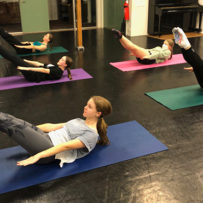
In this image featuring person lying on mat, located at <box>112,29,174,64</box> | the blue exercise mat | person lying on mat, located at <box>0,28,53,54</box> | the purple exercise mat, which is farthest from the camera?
person lying on mat, located at <box>0,28,53,54</box>

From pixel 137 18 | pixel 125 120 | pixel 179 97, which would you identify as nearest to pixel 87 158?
pixel 125 120

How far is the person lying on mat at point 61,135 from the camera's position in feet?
5.65

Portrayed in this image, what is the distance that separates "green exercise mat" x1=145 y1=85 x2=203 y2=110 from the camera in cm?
297

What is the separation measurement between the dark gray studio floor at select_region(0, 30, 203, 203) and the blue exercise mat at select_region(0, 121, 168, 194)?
0.06 metres

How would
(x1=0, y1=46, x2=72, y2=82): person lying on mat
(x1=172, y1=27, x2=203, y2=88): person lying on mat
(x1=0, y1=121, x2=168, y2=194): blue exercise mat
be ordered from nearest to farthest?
(x1=0, y1=121, x2=168, y2=194): blue exercise mat → (x1=172, y1=27, x2=203, y2=88): person lying on mat → (x1=0, y1=46, x2=72, y2=82): person lying on mat

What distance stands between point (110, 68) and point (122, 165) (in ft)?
8.93

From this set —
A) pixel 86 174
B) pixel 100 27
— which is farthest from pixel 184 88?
pixel 100 27

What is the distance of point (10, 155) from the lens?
2029 mm

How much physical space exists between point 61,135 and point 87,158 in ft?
0.95

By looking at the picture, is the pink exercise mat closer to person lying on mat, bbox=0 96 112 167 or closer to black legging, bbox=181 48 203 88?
black legging, bbox=181 48 203 88

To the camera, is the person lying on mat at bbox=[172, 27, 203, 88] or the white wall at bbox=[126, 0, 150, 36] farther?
the white wall at bbox=[126, 0, 150, 36]

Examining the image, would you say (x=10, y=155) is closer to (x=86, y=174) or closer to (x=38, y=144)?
(x=38, y=144)

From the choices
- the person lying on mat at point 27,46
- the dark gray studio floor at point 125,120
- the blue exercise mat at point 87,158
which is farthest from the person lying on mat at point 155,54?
the blue exercise mat at point 87,158

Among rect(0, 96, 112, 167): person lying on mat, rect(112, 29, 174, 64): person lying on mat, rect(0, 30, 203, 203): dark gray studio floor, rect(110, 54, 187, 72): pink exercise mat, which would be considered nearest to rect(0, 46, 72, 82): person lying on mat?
rect(0, 30, 203, 203): dark gray studio floor
